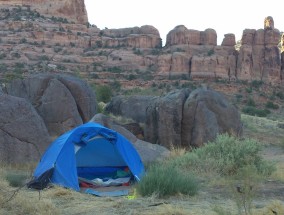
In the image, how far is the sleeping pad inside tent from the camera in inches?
402

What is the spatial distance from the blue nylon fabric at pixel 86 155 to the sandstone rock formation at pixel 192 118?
5.06m

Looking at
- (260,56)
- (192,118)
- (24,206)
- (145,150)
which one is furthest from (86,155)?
(260,56)

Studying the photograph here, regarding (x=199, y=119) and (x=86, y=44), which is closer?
(x=199, y=119)

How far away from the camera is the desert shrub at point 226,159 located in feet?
38.6

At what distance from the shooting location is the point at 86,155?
40.3 feet

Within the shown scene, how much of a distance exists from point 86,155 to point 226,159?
346 cm

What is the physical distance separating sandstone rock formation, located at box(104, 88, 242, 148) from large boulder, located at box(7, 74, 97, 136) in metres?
2.71

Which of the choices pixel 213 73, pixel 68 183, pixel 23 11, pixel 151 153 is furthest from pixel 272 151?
pixel 23 11

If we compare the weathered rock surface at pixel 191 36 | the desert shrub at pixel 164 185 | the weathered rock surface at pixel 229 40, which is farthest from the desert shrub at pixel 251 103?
the desert shrub at pixel 164 185

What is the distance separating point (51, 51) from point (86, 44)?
274 inches

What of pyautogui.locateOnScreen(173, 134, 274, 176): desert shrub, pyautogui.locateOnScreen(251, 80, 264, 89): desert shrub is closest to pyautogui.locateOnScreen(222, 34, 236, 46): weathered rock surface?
pyautogui.locateOnScreen(251, 80, 264, 89): desert shrub

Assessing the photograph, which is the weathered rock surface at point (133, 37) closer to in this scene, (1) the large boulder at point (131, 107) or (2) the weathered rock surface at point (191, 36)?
(2) the weathered rock surface at point (191, 36)

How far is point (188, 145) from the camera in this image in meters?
17.3

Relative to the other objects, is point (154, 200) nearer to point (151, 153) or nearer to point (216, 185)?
point (216, 185)
